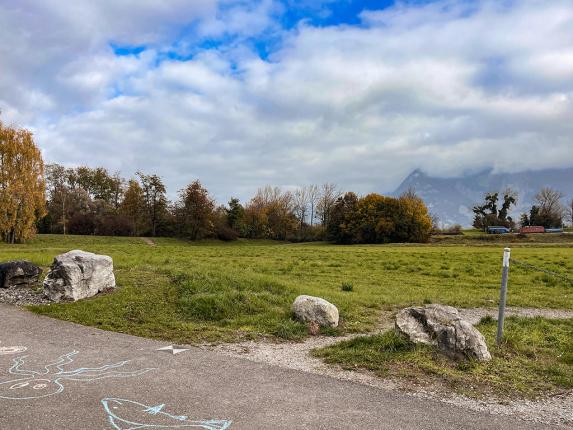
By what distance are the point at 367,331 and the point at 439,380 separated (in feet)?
13.7

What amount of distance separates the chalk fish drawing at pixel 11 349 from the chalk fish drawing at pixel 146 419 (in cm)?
403

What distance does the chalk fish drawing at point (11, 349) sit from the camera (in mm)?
9242

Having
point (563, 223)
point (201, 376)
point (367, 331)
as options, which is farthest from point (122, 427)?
point (563, 223)

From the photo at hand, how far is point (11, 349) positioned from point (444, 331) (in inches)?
353

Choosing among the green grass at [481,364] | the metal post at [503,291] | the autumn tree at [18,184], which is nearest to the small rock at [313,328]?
the green grass at [481,364]

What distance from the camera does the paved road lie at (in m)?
6.00

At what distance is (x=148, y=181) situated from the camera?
83.3 meters

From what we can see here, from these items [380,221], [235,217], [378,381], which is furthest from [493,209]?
[378,381]

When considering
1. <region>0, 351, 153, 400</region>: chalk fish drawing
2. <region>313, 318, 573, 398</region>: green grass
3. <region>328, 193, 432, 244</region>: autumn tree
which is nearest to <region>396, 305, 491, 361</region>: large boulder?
<region>313, 318, 573, 398</region>: green grass

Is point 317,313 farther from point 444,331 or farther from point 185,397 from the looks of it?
point 185,397

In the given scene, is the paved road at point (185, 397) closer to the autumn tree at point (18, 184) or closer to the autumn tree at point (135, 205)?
the autumn tree at point (18, 184)

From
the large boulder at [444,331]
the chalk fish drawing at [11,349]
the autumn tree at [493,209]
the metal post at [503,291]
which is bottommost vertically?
the chalk fish drawing at [11,349]

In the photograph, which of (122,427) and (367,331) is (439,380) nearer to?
(367,331)

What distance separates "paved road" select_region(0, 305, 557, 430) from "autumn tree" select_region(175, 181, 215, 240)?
226 ft
